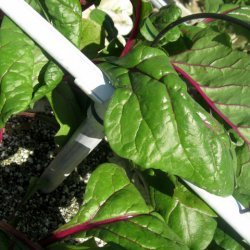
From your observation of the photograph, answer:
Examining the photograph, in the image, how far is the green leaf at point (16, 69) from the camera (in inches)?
43.3

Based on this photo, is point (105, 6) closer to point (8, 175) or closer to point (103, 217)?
point (8, 175)

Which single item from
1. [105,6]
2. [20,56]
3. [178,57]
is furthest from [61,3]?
[105,6]

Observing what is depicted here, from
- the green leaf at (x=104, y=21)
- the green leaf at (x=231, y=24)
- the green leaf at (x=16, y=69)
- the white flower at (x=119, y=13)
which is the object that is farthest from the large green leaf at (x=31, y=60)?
the white flower at (x=119, y=13)

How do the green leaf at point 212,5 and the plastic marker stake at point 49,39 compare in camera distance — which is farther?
the green leaf at point 212,5

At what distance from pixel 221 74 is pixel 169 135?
424mm

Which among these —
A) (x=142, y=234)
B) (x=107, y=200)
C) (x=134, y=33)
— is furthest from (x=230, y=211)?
(x=134, y=33)

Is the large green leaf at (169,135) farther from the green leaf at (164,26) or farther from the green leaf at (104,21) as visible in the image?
the green leaf at (104,21)

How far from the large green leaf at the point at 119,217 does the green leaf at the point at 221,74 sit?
31cm

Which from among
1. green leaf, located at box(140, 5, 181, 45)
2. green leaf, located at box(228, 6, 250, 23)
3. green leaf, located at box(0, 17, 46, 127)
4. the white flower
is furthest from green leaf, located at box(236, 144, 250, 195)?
the white flower

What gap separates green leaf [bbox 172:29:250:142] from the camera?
1.32m

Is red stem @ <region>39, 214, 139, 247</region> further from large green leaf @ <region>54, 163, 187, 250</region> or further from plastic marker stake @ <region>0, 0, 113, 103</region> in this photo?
plastic marker stake @ <region>0, 0, 113, 103</region>

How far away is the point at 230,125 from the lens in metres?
1.34

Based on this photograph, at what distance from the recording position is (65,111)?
1.46 metres

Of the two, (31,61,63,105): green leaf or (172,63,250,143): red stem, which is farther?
(172,63,250,143): red stem
